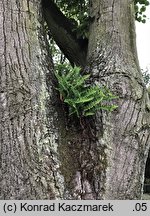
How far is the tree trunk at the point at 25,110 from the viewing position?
2.76 meters

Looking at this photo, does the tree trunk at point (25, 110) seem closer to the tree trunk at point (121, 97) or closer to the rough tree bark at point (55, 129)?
the rough tree bark at point (55, 129)

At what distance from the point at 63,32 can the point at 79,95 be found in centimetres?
216

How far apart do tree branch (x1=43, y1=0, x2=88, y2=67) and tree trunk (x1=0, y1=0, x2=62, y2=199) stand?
58.4 inches

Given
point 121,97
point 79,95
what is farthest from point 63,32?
point 79,95

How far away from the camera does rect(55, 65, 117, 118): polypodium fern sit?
9.73ft

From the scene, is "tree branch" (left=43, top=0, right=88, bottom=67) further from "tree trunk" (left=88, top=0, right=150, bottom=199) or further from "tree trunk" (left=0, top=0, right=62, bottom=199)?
"tree trunk" (left=0, top=0, right=62, bottom=199)

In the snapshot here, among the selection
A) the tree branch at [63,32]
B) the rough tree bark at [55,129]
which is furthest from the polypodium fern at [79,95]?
the tree branch at [63,32]

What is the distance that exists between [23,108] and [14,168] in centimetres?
44

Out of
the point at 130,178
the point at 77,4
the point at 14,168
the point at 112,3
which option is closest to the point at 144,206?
the point at 130,178

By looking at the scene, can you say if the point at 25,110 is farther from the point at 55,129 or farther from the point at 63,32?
the point at 63,32

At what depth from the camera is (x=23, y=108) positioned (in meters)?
2.92

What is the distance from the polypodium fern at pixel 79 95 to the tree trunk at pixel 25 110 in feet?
0.48

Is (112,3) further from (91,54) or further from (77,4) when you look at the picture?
(77,4)

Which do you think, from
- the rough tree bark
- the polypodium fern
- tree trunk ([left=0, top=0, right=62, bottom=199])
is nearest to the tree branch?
the rough tree bark
